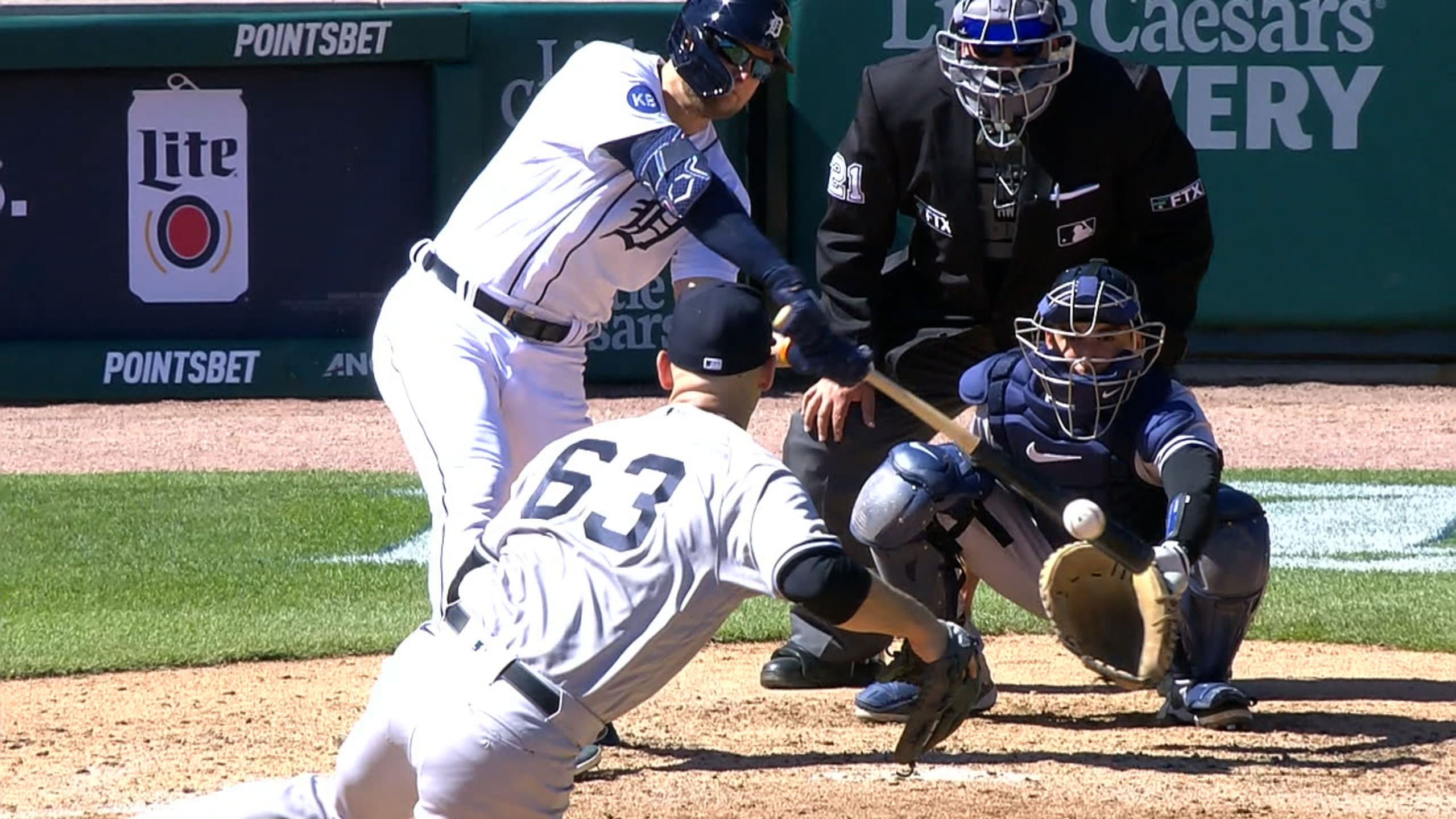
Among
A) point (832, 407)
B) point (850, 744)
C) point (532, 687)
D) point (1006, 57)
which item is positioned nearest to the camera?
point (532, 687)

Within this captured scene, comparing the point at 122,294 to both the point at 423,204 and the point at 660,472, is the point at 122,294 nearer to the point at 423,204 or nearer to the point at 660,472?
the point at 423,204

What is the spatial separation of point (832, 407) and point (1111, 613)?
103 centimetres

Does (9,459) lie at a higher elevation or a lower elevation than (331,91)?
lower

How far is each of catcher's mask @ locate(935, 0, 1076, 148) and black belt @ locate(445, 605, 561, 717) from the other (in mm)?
2611

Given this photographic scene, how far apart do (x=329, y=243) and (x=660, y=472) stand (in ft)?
28.4

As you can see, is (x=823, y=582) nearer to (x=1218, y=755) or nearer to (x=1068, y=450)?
(x=1218, y=755)

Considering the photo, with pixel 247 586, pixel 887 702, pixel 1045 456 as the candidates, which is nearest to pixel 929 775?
pixel 887 702

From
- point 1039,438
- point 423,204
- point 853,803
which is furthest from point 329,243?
point 853,803

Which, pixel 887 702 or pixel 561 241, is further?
pixel 887 702

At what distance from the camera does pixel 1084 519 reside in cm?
420

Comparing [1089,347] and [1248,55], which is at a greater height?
[1089,347]

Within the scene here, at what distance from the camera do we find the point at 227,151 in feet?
37.7

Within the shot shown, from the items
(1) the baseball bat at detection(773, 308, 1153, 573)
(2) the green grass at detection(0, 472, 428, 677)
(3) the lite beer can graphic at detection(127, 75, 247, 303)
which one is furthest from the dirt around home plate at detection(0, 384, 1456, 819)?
(3) the lite beer can graphic at detection(127, 75, 247, 303)

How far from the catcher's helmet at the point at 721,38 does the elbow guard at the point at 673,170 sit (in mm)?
178
